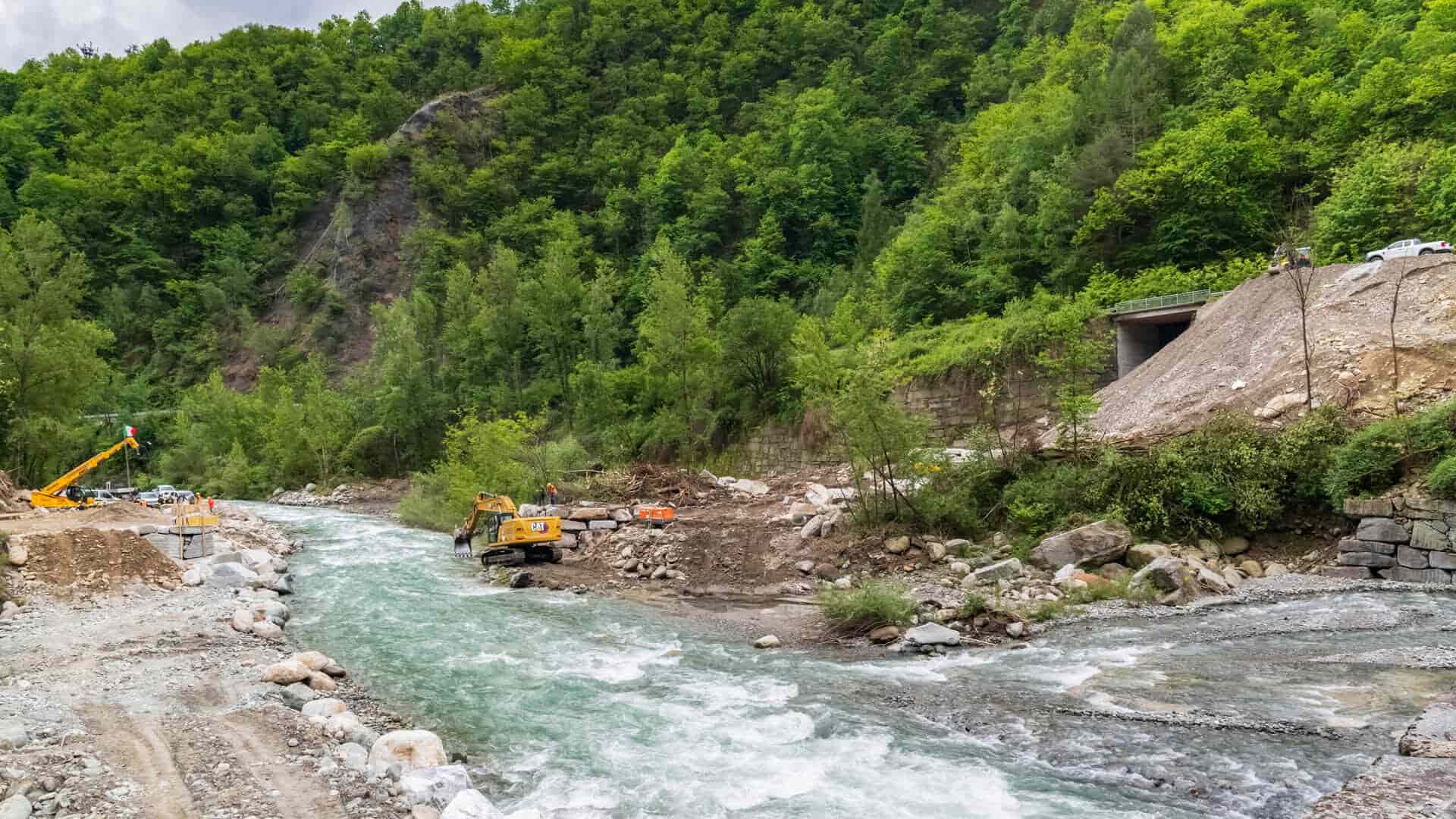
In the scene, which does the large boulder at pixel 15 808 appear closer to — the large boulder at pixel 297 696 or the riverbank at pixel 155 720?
the riverbank at pixel 155 720

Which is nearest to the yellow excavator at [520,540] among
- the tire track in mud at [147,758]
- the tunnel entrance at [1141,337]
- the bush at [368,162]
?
the tire track in mud at [147,758]

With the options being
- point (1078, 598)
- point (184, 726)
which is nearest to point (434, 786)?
point (184, 726)

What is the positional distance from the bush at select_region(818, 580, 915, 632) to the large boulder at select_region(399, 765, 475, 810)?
25.9 ft

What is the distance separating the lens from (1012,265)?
37.6 meters

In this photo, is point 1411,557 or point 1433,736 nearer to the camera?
point 1433,736

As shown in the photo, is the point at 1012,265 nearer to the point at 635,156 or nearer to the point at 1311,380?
the point at 1311,380

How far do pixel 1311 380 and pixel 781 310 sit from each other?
22.8 metres

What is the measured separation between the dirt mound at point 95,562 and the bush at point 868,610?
50.0ft

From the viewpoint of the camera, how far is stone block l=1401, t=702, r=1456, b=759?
24.3ft

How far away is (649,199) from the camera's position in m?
69.8

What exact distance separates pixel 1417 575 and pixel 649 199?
6188cm

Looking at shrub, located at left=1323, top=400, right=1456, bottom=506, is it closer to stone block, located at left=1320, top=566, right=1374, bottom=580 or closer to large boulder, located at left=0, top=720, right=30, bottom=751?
stone block, located at left=1320, top=566, right=1374, bottom=580

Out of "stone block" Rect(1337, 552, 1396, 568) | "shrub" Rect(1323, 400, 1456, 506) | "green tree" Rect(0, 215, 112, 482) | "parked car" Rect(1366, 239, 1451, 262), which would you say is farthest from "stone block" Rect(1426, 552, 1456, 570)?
"green tree" Rect(0, 215, 112, 482)

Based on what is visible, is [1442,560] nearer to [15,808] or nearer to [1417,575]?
[1417,575]
